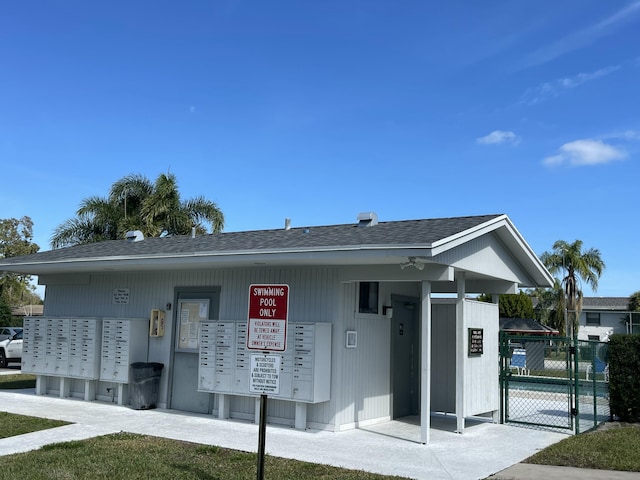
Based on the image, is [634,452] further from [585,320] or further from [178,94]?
[585,320]

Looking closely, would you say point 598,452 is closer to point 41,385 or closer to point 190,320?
point 190,320

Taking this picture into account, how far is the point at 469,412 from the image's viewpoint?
1074 centimetres

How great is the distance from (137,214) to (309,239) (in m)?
18.4

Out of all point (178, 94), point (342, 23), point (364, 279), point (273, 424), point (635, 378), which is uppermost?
point (342, 23)

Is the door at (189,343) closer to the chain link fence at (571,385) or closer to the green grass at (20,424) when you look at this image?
the green grass at (20,424)

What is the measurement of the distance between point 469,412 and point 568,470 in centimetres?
302

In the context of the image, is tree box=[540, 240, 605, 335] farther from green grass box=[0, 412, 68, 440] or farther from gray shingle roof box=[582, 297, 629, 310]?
green grass box=[0, 412, 68, 440]

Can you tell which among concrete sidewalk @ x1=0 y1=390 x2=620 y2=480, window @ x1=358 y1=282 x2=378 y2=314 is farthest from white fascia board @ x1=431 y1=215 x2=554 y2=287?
concrete sidewalk @ x1=0 y1=390 x2=620 y2=480

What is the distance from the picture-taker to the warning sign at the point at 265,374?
5836 millimetres

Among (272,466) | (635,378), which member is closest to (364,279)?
(272,466)

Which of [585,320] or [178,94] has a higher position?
[178,94]

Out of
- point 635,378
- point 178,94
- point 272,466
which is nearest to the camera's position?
point 272,466

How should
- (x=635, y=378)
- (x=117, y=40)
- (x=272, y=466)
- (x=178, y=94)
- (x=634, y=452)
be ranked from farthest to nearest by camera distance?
(x=178, y=94)
(x=117, y=40)
(x=635, y=378)
(x=634, y=452)
(x=272, y=466)

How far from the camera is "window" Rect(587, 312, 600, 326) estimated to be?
169ft
